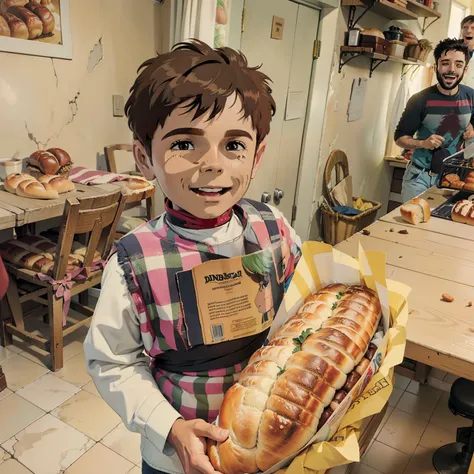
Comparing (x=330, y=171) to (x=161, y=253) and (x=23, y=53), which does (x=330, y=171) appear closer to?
(x=23, y=53)

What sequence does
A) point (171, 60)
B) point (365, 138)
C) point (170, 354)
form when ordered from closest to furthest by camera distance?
1. point (171, 60)
2. point (170, 354)
3. point (365, 138)

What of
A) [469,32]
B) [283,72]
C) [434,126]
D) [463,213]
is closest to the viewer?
[463,213]

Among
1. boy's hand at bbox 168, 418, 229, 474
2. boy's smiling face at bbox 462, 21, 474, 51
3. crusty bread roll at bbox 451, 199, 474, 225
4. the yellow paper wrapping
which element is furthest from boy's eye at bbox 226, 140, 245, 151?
boy's smiling face at bbox 462, 21, 474, 51

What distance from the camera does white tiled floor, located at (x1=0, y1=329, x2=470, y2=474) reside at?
1668 mm

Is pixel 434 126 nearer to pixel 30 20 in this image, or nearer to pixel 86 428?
pixel 30 20

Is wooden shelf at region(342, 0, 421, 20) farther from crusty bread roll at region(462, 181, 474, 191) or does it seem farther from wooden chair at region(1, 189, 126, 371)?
wooden chair at region(1, 189, 126, 371)

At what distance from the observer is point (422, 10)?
161 inches

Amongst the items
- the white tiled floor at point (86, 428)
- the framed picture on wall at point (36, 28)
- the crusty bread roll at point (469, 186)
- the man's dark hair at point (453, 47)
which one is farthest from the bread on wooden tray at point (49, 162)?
the man's dark hair at point (453, 47)

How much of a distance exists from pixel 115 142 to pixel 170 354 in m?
2.32

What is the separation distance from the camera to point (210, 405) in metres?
0.79

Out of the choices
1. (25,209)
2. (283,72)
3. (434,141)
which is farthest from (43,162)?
(434,141)

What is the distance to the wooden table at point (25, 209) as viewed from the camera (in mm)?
1855

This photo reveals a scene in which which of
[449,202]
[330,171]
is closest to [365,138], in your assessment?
[330,171]

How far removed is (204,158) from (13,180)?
1.77 m
